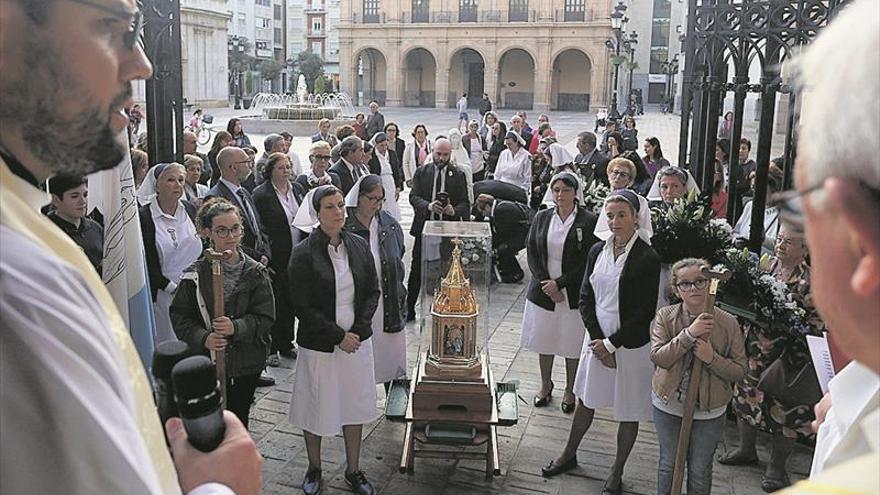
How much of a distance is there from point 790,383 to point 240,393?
Result: 3402 mm

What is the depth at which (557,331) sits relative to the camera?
19.7 feet

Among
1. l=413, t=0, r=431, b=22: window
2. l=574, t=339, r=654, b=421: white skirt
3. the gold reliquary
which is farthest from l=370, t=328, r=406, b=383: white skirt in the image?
l=413, t=0, r=431, b=22: window

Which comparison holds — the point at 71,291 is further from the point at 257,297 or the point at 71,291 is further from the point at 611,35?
the point at 611,35

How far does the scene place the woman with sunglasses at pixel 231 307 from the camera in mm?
4273

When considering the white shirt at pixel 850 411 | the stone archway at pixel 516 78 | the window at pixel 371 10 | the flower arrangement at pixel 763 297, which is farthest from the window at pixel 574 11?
the white shirt at pixel 850 411

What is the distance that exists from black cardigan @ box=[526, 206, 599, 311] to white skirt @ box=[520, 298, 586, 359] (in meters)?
0.06

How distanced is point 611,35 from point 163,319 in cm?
5236

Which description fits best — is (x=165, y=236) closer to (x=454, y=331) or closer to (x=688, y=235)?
(x=454, y=331)

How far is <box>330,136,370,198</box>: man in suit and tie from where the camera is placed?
8.33 m

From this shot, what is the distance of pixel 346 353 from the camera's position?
468cm

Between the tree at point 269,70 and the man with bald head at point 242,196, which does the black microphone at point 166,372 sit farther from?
the tree at point 269,70

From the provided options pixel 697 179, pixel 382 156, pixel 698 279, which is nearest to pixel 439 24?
pixel 382 156

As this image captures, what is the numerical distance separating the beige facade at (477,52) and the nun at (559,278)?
162 feet

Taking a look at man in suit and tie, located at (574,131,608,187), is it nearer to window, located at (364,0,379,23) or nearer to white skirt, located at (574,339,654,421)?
white skirt, located at (574,339,654,421)
